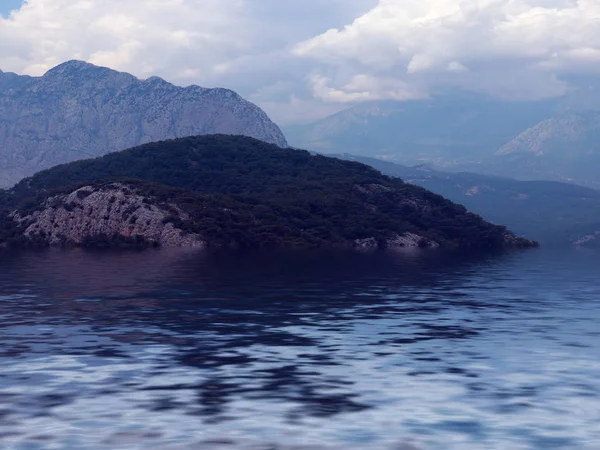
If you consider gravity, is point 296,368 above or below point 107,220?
below

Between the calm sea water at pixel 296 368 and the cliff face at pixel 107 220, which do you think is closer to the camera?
the calm sea water at pixel 296 368

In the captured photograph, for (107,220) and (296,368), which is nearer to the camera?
(296,368)

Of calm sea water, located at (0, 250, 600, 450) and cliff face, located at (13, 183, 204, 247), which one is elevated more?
cliff face, located at (13, 183, 204, 247)

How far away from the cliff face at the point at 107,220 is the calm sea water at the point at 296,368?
106 m

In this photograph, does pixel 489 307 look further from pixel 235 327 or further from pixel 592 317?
pixel 235 327

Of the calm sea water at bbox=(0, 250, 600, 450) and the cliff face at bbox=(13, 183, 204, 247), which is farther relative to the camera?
the cliff face at bbox=(13, 183, 204, 247)

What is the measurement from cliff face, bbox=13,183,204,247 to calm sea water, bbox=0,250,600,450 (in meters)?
106

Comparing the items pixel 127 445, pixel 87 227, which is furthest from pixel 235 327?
pixel 87 227

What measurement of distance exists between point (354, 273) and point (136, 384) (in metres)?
66.2

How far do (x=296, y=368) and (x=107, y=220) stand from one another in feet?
517

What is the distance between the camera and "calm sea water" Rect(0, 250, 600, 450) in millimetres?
26141

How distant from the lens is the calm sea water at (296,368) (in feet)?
85.8

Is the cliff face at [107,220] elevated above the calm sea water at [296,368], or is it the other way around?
the cliff face at [107,220]

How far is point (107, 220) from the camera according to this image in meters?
187
